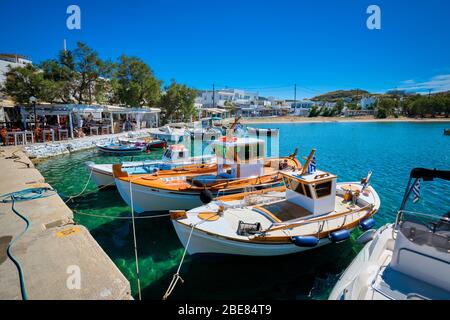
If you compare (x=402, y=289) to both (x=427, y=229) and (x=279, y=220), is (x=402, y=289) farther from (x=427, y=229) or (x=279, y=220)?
(x=279, y=220)

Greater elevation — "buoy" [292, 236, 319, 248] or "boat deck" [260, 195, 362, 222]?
"boat deck" [260, 195, 362, 222]

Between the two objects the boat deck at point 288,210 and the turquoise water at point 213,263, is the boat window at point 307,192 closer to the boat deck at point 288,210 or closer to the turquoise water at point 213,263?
the boat deck at point 288,210

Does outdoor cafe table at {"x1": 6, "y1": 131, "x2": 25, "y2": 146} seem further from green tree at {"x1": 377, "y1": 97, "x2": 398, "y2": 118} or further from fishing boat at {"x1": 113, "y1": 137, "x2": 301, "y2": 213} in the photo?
green tree at {"x1": 377, "y1": 97, "x2": 398, "y2": 118}

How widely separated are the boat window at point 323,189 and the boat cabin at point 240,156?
4.07m

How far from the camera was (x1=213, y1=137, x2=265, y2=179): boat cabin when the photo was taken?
1134 cm

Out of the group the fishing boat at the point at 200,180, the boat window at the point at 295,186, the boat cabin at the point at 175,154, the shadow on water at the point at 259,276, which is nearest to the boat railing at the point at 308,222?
the boat window at the point at 295,186

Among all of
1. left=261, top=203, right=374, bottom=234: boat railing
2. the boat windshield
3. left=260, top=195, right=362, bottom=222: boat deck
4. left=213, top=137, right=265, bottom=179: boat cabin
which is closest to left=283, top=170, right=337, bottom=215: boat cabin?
left=260, top=195, right=362, bottom=222: boat deck

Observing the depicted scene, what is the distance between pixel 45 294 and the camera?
15.3 ft

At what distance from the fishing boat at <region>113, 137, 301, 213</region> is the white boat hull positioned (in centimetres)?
214

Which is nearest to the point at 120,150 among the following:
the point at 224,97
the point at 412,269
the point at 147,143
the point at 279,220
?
the point at 147,143

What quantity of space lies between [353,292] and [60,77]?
37338 mm

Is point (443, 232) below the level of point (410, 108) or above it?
below
